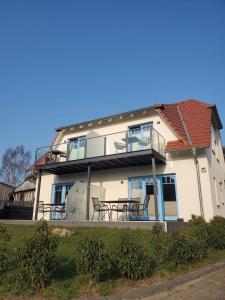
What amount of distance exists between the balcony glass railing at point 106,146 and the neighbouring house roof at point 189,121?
3.36 feet

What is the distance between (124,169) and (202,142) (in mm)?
4682

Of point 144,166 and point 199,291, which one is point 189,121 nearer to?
point 144,166

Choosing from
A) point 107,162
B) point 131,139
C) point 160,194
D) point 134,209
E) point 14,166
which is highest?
point 14,166

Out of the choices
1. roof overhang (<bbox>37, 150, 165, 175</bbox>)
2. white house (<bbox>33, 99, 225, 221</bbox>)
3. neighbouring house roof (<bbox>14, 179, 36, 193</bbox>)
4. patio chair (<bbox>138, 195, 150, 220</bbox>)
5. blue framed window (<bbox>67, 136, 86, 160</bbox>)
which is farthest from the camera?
neighbouring house roof (<bbox>14, 179, 36, 193</bbox>)

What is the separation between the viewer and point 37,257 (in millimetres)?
4746

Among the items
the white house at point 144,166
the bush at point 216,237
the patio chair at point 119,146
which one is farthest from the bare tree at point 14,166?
the bush at point 216,237

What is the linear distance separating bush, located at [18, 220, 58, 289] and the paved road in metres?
1.82

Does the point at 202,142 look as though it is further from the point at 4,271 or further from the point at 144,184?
the point at 4,271

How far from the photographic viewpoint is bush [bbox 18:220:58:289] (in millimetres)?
4652

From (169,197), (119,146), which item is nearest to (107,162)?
(119,146)

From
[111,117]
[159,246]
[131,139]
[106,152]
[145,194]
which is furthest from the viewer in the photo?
[111,117]

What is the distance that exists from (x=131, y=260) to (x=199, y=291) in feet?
4.31

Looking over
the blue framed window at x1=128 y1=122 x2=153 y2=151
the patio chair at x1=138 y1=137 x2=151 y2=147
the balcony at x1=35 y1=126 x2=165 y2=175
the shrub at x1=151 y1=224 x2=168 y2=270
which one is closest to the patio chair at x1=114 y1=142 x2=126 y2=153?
the balcony at x1=35 y1=126 x2=165 y2=175

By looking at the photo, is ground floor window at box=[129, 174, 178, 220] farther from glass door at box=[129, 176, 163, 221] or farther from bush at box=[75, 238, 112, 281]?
bush at box=[75, 238, 112, 281]
